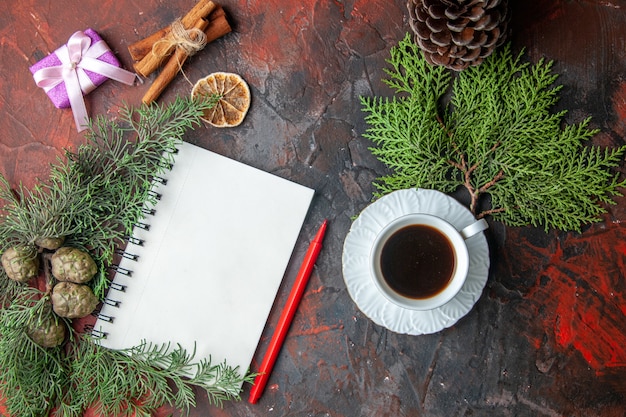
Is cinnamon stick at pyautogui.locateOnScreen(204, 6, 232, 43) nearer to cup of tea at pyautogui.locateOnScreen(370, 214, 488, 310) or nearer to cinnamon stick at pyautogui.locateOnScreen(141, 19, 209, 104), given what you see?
cinnamon stick at pyautogui.locateOnScreen(141, 19, 209, 104)

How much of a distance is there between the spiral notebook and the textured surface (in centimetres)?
4

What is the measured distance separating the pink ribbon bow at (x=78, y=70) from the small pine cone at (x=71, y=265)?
0.28 m

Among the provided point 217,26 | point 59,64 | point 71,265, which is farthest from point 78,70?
point 71,265

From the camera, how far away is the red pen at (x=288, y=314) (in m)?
1.11

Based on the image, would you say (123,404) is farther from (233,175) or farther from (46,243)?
(233,175)

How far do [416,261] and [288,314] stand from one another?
30 cm

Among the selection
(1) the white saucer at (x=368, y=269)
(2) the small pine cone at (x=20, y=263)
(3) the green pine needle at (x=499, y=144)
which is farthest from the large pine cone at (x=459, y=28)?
(2) the small pine cone at (x=20, y=263)

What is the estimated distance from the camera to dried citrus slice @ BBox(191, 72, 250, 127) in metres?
1.12

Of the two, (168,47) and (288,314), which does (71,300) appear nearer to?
(288,314)

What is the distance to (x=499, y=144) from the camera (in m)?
1.09

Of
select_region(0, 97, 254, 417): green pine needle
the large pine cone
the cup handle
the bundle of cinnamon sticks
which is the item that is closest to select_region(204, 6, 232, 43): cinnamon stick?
the bundle of cinnamon sticks

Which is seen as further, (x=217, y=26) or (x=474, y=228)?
(x=217, y=26)

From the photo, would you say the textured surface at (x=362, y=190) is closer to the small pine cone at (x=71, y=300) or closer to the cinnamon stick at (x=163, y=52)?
the cinnamon stick at (x=163, y=52)

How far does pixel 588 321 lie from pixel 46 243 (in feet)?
3.77
